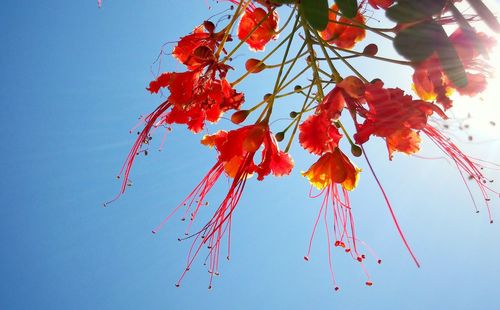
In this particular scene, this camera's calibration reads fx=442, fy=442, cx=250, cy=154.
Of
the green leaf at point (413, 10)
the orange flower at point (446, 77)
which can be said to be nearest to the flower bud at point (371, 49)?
the orange flower at point (446, 77)

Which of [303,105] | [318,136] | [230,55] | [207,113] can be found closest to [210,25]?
[230,55]

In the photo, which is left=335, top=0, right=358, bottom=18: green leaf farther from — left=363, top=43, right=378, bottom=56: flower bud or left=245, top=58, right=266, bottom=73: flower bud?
left=245, top=58, right=266, bottom=73: flower bud

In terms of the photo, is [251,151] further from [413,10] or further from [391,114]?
[413,10]

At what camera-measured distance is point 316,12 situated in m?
1.16

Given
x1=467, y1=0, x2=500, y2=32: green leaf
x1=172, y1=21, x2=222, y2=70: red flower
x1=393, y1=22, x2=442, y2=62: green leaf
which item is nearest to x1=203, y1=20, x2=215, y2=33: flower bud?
x1=172, y1=21, x2=222, y2=70: red flower

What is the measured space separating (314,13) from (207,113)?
55 centimetres

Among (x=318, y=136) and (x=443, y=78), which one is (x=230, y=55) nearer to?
(x=318, y=136)

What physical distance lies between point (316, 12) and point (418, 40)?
0.90 ft

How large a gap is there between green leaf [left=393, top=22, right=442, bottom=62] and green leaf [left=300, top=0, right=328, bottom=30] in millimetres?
204

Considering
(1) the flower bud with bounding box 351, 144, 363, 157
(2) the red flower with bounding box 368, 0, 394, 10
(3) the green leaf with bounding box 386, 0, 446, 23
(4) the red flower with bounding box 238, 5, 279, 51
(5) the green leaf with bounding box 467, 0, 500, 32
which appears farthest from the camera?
(4) the red flower with bounding box 238, 5, 279, 51

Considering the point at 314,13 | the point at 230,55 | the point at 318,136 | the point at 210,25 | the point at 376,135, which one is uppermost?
the point at 210,25

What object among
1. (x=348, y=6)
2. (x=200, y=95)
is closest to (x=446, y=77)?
(x=348, y=6)

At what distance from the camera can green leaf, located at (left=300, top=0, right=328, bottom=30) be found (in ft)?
3.76

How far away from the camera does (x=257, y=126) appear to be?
56.9 inches
